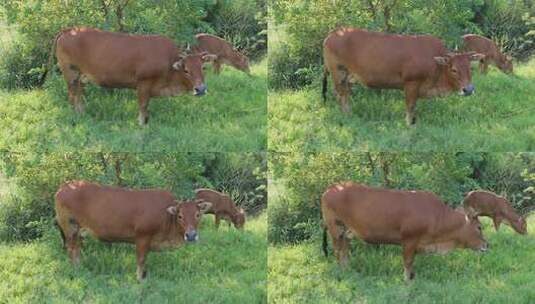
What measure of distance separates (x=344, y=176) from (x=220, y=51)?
6.93ft

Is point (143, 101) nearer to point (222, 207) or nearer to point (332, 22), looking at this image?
point (222, 207)

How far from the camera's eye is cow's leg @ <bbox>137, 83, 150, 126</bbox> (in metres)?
14.5

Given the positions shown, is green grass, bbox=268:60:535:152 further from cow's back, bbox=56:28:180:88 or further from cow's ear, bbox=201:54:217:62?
cow's back, bbox=56:28:180:88

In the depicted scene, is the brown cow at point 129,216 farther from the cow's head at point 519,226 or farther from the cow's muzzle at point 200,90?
the cow's head at point 519,226

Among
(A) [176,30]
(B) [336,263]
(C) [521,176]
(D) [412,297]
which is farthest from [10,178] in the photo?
(C) [521,176]

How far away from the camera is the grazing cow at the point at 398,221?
14.1m

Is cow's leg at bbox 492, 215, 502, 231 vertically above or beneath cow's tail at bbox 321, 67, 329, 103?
beneath

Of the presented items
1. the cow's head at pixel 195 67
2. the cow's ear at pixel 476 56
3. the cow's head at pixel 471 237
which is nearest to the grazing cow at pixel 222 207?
the cow's head at pixel 195 67

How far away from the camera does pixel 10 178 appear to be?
1513 centimetres

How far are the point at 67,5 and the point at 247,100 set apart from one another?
95.7 inches

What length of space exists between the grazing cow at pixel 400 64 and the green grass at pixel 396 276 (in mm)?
1635

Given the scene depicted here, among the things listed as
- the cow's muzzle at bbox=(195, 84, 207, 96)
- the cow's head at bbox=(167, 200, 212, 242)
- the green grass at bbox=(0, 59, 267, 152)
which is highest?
the cow's muzzle at bbox=(195, 84, 207, 96)

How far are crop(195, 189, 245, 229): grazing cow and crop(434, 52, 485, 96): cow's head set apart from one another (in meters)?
2.88

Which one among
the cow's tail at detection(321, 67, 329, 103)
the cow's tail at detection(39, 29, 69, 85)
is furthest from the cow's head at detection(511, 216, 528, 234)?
the cow's tail at detection(39, 29, 69, 85)
